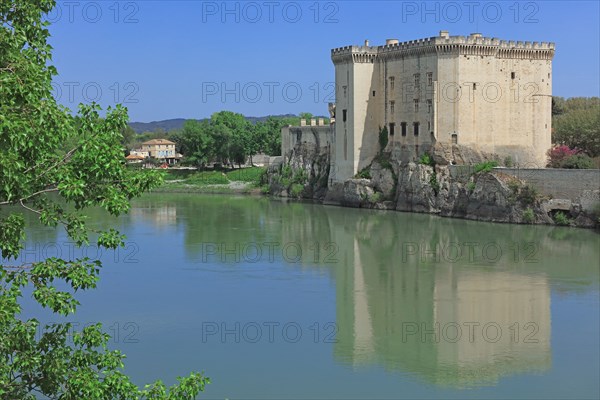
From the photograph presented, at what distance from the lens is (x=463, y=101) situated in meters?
35.0

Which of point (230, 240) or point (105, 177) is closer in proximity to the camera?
point (105, 177)

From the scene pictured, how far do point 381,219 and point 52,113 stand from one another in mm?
27706

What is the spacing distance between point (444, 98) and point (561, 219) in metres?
8.16

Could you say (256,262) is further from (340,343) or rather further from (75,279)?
(75,279)

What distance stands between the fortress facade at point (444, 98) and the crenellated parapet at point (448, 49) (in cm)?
4

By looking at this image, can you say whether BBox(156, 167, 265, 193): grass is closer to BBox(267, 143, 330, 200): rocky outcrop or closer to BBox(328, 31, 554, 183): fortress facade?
BBox(267, 143, 330, 200): rocky outcrop

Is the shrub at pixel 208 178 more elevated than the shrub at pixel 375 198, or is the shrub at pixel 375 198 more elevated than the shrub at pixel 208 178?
the shrub at pixel 208 178

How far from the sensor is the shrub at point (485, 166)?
32.6 meters

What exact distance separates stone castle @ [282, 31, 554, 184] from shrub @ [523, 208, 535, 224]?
5.59 metres

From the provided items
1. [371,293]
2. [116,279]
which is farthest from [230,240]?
[371,293]

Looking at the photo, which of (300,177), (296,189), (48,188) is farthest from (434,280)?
(300,177)

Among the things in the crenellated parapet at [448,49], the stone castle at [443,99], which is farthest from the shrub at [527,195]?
the crenellated parapet at [448,49]

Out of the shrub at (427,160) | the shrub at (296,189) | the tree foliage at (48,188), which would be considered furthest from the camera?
the shrub at (296,189)

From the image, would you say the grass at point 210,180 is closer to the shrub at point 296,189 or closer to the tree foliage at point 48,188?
the shrub at point 296,189
